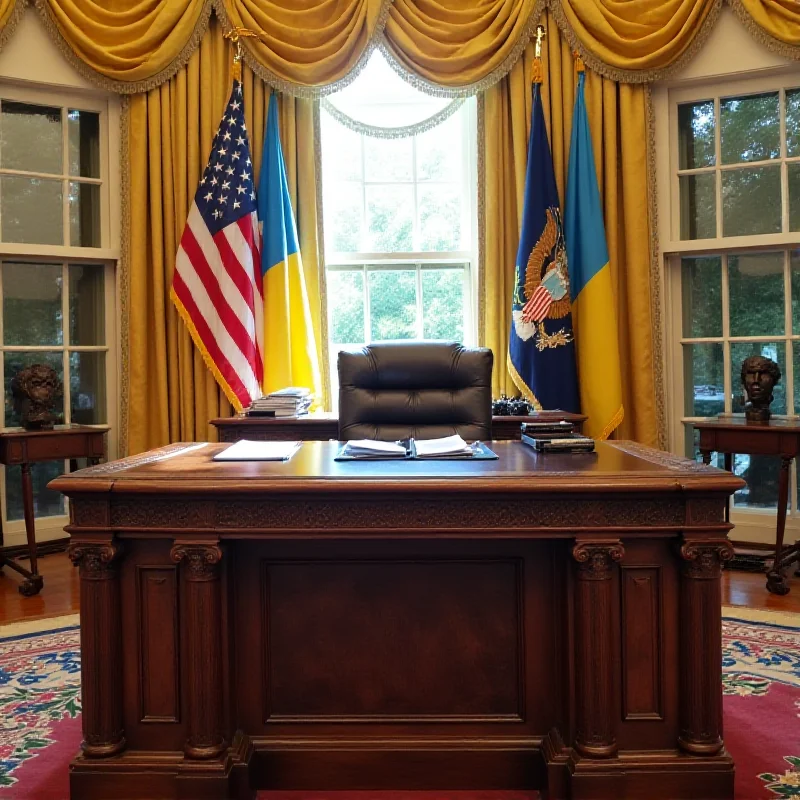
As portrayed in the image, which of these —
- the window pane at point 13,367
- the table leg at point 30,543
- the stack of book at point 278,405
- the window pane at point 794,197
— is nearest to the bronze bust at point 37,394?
the table leg at point 30,543

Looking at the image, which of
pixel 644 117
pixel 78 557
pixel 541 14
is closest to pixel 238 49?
pixel 541 14

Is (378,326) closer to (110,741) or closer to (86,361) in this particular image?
(86,361)

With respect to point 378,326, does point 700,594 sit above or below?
below

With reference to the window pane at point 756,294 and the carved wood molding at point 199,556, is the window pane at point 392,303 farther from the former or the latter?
the carved wood molding at point 199,556

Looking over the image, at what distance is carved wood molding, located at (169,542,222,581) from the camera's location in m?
1.77

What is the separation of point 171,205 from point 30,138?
831mm

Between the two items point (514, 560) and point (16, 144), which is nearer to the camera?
point (514, 560)

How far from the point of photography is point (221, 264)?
13.3ft

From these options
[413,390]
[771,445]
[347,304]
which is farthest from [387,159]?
[771,445]

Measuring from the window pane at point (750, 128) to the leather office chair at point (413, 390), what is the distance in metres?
2.06

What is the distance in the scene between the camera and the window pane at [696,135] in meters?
4.16

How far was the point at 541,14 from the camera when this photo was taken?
404 cm

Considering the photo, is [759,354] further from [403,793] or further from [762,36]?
[403,793]

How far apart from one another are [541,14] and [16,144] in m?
2.84
